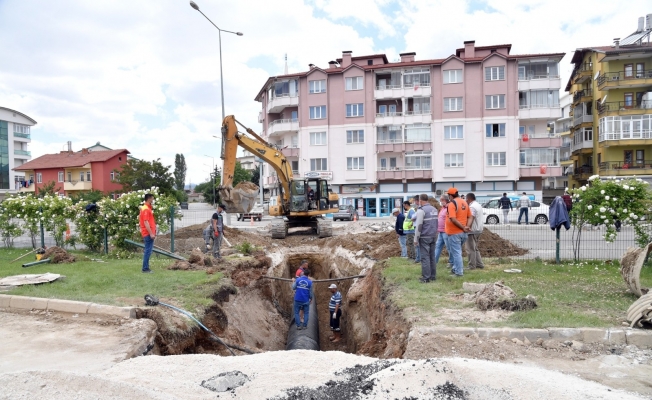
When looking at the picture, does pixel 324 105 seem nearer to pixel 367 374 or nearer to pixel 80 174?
pixel 80 174

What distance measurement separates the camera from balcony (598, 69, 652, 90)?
37.9 metres

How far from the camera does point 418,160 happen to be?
42094 millimetres

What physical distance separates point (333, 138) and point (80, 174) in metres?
32.2

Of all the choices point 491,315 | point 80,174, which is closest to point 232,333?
point 491,315

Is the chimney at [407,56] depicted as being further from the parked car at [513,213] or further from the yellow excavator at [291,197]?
the yellow excavator at [291,197]

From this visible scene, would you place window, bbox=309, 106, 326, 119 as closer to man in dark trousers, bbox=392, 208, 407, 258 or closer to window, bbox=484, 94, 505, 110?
window, bbox=484, 94, 505, 110

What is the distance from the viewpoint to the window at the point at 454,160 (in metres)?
41.2

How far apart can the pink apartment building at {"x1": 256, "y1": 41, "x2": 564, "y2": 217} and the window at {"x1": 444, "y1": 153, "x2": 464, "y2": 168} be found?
9 cm

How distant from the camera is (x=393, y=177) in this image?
42031mm

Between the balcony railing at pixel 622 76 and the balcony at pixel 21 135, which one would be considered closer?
the balcony railing at pixel 622 76

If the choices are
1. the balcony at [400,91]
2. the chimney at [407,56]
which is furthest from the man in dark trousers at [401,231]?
the chimney at [407,56]

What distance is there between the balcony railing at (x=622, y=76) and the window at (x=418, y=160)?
1612cm


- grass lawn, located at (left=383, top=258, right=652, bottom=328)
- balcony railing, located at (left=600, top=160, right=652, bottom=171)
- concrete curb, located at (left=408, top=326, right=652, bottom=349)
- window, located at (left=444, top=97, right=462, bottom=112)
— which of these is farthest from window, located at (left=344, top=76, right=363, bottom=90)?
concrete curb, located at (left=408, top=326, right=652, bottom=349)

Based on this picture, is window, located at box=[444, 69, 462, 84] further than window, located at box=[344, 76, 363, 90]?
No
